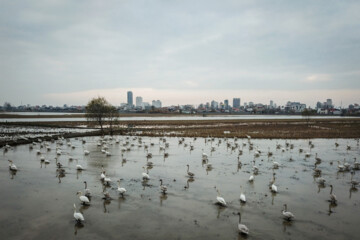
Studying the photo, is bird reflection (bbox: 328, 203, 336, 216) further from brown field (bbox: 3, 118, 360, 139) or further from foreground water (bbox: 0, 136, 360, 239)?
brown field (bbox: 3, 118, 360, 139)

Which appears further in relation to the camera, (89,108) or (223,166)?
(89,108)

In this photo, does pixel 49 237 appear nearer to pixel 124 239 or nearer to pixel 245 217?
pixel 124 239

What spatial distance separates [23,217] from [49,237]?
293cm

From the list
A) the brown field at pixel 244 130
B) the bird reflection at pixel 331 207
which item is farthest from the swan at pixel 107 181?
the brown field at pixel 244 130

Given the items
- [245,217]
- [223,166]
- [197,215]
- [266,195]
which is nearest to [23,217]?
[197,215]

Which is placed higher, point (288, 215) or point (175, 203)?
point (288, 215)

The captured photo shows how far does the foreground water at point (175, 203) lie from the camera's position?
11539 mm

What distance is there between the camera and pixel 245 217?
12891 millimetres

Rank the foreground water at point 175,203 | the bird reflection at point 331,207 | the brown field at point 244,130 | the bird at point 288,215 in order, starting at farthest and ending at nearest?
the brown field at point 244,130 < the bird reflection at point 331,207 < the bird at point 288,215 < the foreground water at point 175,203

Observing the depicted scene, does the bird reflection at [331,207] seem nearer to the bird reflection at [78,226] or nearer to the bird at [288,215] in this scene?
the bird at [288,215]

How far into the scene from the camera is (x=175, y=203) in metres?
14.6

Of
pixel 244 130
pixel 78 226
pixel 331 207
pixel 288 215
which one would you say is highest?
pixel 244 130

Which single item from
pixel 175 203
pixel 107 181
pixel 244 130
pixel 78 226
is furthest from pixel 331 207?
pixel 244 130

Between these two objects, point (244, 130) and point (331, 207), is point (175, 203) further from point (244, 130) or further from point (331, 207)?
point (244, 130)
